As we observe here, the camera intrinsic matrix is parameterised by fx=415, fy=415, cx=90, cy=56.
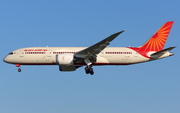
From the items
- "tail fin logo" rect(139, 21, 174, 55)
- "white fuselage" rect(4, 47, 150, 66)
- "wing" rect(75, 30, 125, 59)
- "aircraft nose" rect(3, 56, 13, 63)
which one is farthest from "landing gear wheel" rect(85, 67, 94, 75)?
"aircraft nose" rect(3, 56, 13, 63)

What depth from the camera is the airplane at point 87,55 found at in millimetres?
56969

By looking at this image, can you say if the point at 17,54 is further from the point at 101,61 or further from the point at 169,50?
the point at 169,50

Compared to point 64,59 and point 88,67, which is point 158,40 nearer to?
point 88,67

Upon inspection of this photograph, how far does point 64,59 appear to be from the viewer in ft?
186

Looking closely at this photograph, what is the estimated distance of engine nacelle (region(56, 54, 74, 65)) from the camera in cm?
5659

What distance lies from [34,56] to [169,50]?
18789mm

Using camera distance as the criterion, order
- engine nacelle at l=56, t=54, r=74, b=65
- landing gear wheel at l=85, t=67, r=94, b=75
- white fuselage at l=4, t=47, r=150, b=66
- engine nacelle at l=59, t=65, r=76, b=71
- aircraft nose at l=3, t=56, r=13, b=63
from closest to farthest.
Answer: engine nacelle at l=56, t=54, r=74, b=65
landing gear wheel at l=85, t=67, r=94, b=75
white fuselage at l=4, t=47, r=150, b=66
aircraft nose at l=3, t=56, r=13, b=63
engine nacelle at l=59, t=65, r=76, b=71

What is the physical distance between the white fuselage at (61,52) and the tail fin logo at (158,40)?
1.45m

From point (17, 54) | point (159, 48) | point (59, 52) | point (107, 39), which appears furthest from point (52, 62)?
point (159, 48)

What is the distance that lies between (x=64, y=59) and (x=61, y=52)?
2488 mm

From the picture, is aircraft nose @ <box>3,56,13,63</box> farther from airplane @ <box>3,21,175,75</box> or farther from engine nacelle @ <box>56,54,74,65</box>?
engine nacelle @ <box>56,54,74,65</box>

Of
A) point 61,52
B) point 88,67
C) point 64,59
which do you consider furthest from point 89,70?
point 61,52

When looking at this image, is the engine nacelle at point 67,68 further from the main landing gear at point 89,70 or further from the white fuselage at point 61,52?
the main landing gear at point 89,70

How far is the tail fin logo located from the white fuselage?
145cm
